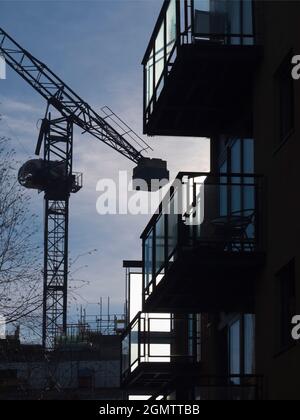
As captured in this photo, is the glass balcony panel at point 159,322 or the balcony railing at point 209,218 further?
the glass balcony panel at point 159,322

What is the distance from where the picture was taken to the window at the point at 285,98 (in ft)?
57.3

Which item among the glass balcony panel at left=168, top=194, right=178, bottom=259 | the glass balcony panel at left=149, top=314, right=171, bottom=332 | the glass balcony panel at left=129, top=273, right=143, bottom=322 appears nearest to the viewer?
the glass balcony panel at left=168, top=194, right=178, bottom=259

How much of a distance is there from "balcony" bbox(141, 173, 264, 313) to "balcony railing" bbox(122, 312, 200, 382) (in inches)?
147

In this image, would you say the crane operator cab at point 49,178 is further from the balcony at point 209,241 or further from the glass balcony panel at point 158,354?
the balcony at point 209,241

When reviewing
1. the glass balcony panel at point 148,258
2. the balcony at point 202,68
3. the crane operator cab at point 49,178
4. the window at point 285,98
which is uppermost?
the crane operator cab at point 49,178

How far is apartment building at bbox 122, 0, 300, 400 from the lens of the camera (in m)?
17.2

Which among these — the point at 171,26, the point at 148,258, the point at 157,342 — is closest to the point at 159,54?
the point at 171,26

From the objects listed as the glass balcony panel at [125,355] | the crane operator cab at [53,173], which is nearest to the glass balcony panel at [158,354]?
the glass balcony panel at [125,355]

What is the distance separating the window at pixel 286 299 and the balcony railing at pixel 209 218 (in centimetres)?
73

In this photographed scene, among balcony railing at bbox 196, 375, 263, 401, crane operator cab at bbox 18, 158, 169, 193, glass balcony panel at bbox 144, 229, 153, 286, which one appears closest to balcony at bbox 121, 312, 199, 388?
glass balcony panel at bbox 144, 229, 153, 286

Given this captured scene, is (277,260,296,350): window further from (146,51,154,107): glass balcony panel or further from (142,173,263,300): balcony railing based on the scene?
(146,51,154,107): glass balcony panel

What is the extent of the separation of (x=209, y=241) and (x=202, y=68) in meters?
2.89

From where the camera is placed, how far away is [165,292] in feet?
64.7
